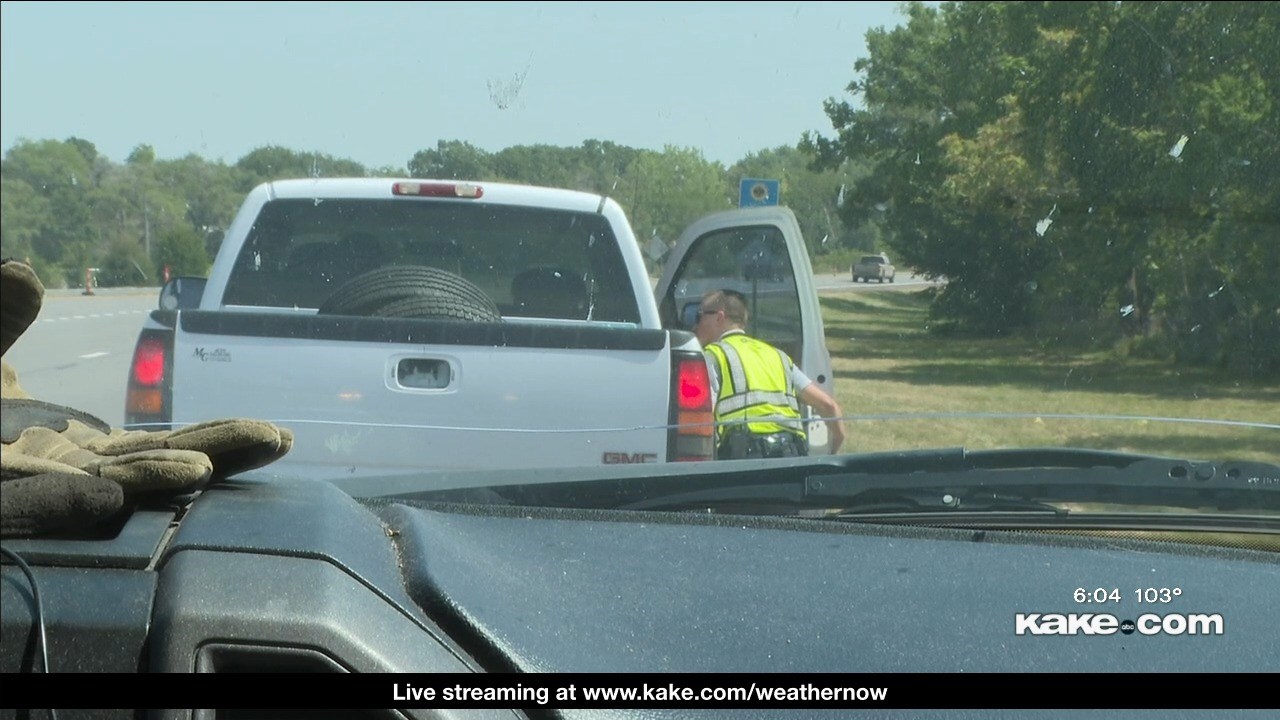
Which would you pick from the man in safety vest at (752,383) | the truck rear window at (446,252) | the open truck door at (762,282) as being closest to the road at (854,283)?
the open truck door at (762,282)

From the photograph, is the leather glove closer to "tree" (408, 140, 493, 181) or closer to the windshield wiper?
the windshield wiper

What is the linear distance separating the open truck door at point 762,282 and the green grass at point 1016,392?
23 centimetres

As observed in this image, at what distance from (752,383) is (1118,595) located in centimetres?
280

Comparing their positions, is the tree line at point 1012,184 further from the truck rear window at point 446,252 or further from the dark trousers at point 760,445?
the dark trousers at point 760,445

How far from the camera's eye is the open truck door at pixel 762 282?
19.0 ft

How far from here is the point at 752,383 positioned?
4996 millimetres

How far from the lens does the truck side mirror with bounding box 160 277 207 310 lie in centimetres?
441

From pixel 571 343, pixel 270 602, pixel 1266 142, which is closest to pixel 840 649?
pixel 270 602

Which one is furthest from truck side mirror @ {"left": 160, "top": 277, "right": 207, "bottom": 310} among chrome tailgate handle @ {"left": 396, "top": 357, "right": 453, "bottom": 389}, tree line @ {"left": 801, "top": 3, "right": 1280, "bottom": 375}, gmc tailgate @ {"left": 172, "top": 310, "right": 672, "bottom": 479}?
tree line @ {"left": 801, "top": 3, "right": 1280, "bottom": 375}

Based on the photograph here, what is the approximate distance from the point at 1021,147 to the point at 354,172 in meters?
2.54

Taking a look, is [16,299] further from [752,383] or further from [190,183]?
[752,383]

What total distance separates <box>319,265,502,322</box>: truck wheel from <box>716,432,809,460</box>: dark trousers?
966 mm

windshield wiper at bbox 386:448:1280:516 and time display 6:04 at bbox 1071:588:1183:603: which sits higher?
windshield wiper at bbox 386:448:1280:516

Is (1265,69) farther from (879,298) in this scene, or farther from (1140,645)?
(1140,645)
